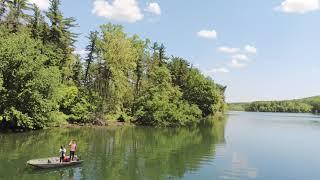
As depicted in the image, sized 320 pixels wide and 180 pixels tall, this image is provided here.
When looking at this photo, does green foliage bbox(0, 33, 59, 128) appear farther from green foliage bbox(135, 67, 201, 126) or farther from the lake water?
green foliage bbox(135, 67, 201, 126)

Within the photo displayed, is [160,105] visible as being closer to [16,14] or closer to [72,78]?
[72,78]

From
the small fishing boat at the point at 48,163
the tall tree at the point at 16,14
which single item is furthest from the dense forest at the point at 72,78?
the small fishing boat at the point at 48,163

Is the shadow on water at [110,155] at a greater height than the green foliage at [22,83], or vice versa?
the green foliage at [22,83]

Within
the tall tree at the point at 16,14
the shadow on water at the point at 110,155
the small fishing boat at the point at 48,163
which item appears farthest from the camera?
the tall tree at the point at 16,14

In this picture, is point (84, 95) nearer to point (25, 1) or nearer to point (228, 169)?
point (25, 1)

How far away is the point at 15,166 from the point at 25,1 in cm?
4437

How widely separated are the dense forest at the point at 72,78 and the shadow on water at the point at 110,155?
4.90 m

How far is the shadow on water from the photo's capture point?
3106cm

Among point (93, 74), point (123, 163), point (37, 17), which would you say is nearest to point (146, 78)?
point (93, 74)

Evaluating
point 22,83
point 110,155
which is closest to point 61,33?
point 22,83

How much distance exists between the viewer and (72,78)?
87.6 m

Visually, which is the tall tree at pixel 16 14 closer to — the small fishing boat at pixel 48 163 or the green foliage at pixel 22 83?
the green foliage at pixel 22 83

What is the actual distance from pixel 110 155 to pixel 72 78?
4967 cm

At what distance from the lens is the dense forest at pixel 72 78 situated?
55.1 m
